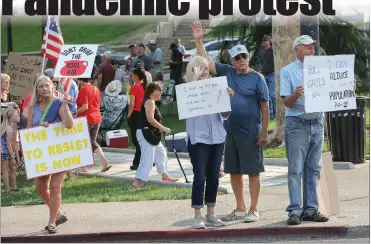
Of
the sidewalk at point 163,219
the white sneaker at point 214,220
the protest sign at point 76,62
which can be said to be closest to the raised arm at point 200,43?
the white sneaker at point 214,220

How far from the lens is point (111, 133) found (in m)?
19.8

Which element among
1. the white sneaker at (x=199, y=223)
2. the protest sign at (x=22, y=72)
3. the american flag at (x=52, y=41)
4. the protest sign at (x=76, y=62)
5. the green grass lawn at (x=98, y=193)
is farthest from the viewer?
the protest sign at (x=22, y=72)

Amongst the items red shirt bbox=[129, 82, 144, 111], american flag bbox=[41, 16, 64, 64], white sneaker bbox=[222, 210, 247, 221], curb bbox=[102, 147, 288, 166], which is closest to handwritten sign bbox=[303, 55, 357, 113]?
white sneaker bbox=[222, 210, 247, 221]

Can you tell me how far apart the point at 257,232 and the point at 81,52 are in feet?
15.2

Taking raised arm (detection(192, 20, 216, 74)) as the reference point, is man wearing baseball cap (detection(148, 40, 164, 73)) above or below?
above

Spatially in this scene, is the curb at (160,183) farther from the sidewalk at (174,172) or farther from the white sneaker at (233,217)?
the white sneaker at (233,217)

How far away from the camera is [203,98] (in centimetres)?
1091

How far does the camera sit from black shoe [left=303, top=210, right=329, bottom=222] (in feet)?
35.7

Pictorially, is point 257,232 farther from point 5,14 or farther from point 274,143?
point 5,14

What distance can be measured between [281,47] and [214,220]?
8.74 metres

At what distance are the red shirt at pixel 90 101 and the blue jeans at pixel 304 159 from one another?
5240 mm

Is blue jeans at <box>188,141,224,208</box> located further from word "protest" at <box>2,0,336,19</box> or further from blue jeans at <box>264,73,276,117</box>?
blue jeans at <box>264,73,276,117</box>

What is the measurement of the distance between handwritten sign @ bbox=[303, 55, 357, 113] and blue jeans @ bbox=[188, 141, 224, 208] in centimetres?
106

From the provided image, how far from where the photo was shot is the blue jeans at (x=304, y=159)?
1087cm
